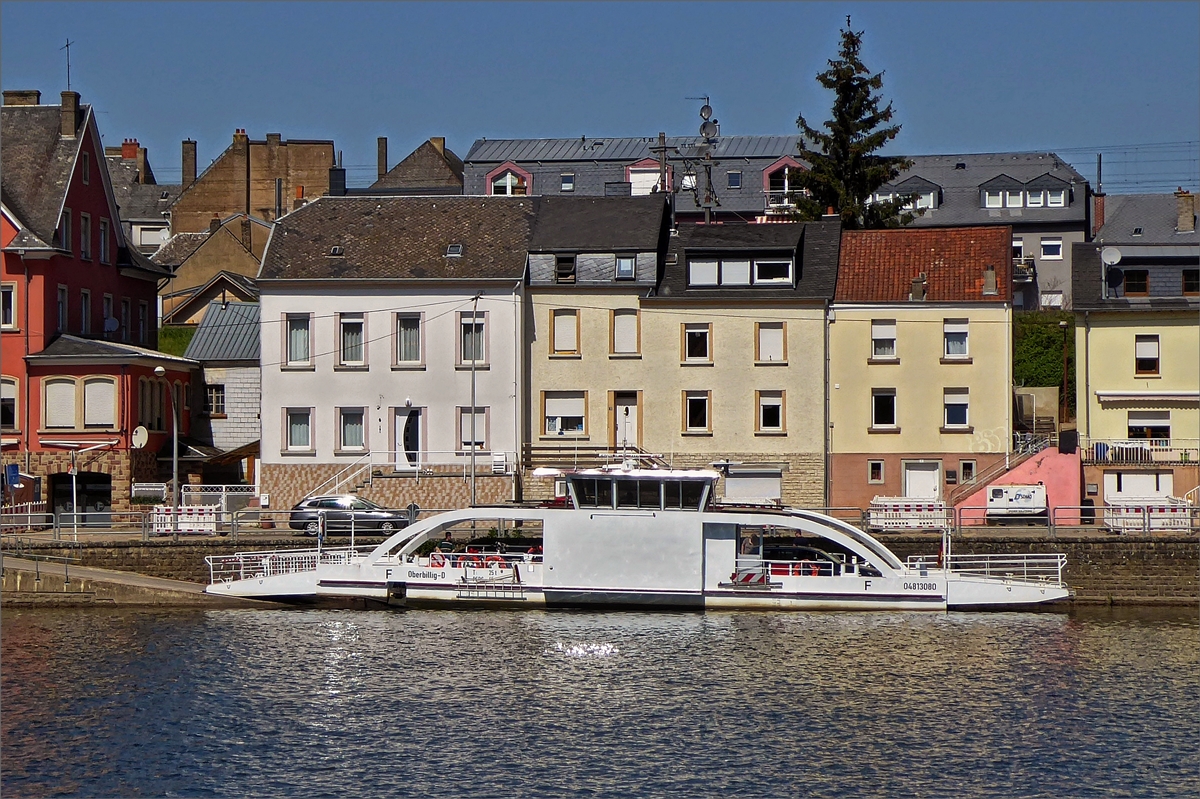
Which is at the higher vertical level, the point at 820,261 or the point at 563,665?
the point at 820,261

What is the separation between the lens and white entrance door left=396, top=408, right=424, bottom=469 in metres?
58.6

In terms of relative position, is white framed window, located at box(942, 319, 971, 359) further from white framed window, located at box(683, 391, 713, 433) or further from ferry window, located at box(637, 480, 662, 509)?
ferry window, located at box(637, 480, 662, 509)

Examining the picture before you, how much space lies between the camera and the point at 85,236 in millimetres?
64750

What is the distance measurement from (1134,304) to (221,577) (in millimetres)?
33750

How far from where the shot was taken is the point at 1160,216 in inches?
3199

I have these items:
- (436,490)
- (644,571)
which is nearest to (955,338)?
(644,571)

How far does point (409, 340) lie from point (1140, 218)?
4116 cm

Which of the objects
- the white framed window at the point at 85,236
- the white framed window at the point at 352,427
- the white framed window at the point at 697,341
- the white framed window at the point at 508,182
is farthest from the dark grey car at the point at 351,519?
the white framed window at the point at 508,182

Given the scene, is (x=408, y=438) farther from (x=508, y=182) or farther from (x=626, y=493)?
(x=508, y=182)

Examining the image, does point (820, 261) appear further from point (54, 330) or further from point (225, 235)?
point (225, 235)

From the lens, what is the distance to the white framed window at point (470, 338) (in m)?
59.0

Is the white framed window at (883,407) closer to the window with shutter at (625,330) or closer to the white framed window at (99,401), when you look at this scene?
the window with shutter at (625,330)

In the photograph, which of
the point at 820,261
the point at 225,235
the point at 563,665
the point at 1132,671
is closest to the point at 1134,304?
the point at 820,261

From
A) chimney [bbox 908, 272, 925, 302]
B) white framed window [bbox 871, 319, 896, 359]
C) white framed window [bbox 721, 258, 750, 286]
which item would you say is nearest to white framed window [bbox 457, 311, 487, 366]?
white framed window [bbox 721, 258, 750, 286]
